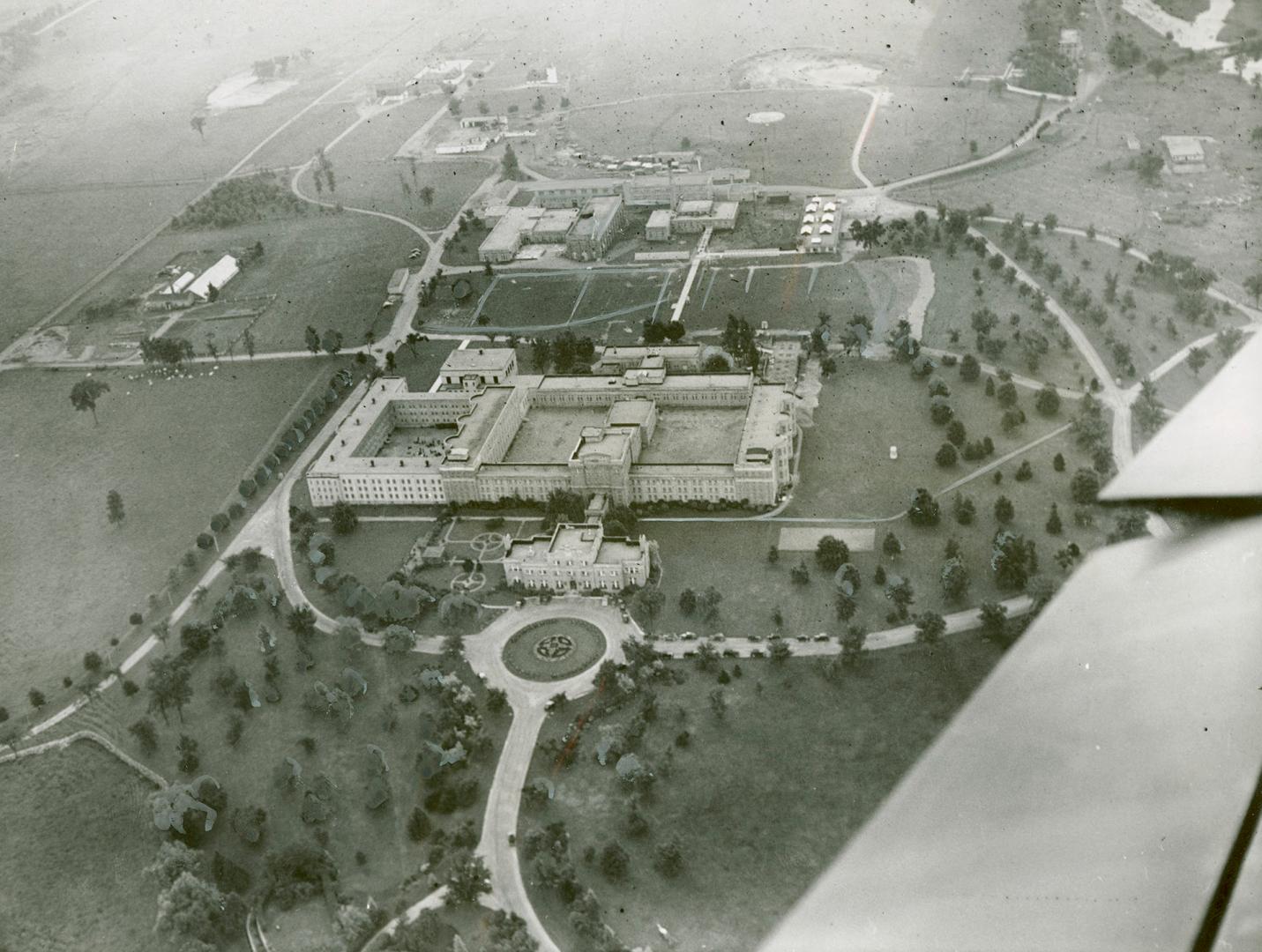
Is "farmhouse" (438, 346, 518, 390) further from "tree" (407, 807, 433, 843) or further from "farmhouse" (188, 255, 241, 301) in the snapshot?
"tree" (407, 807, 433, 843)

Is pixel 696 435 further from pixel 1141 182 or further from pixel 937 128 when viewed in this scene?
pixel 937 128

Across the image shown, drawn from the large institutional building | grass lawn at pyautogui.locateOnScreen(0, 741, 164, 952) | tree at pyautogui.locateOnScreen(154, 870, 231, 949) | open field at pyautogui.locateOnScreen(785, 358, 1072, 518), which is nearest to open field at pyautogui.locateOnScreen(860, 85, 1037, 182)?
open field at pyautogui.locateOnScreen(785, 358, 1072, 518)

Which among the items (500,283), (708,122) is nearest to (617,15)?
(708,122)

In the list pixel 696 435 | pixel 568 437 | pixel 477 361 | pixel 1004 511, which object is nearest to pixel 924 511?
pixel 1004 511

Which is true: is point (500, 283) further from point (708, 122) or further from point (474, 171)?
point (708, 122)

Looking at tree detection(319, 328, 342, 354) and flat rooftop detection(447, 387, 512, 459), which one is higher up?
flat rooftop detection(447, 387, 512, 459)

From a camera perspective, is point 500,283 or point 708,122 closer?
point 500,283
